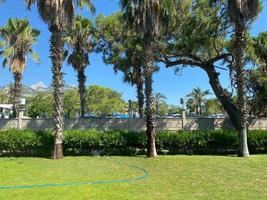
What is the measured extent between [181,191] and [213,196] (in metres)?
0.87

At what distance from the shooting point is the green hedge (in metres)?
18.8

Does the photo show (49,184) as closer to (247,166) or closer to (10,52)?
(247,166)

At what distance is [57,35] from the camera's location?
713 inches

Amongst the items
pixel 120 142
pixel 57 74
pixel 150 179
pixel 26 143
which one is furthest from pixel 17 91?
pixel 150 179

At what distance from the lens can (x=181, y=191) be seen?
9141mm

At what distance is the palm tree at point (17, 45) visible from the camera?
2769 cm

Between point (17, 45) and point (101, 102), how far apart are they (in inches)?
2113

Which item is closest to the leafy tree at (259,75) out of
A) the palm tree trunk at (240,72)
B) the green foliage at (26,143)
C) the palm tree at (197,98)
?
the palm tree trunk at (240,72)

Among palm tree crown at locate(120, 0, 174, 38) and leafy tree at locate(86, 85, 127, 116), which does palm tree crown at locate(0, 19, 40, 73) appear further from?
leafy tree at locate(86, 85, 127, 116)

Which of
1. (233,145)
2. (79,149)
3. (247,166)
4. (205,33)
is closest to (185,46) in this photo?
(205,33)

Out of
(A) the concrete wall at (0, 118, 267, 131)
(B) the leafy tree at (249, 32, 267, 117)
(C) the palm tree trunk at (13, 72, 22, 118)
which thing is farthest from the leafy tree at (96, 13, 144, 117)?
(B) the leafy tree at (249, 32, 267, 117)

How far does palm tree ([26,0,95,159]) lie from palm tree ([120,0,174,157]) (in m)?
2.42

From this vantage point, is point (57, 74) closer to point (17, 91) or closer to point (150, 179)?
point (150, 179)

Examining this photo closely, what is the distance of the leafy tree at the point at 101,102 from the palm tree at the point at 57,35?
6038 cm
